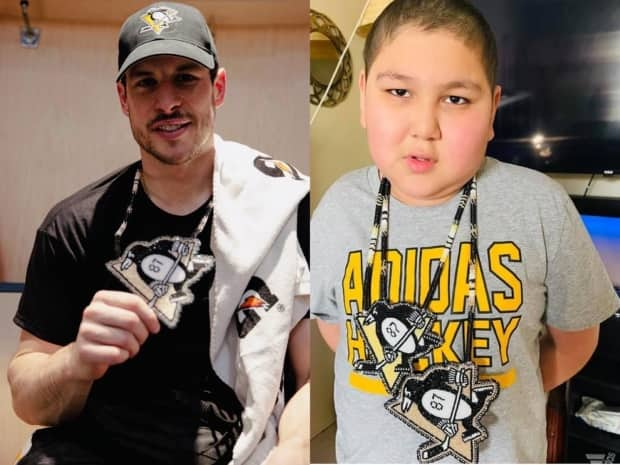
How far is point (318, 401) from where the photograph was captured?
4.19 feet

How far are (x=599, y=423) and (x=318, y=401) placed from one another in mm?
642

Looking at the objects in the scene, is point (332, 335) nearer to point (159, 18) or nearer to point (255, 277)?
point (255, 277)

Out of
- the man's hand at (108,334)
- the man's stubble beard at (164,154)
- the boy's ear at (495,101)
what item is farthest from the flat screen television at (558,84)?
the man's hand at (108,334)

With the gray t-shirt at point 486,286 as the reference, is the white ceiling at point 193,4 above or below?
above

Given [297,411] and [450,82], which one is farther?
[297,411]

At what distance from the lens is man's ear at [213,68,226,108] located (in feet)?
4.12

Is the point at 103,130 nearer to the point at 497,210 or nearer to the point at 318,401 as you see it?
the point at 318,401

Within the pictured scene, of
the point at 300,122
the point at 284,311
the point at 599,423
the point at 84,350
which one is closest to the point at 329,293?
the point at 284,311

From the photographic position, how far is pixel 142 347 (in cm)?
124

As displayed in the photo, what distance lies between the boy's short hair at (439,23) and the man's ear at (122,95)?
0.56 metres

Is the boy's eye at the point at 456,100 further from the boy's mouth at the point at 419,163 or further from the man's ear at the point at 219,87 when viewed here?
the man's ear at the point at 219,87

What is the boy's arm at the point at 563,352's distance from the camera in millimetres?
1220

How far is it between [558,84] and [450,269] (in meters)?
0.48

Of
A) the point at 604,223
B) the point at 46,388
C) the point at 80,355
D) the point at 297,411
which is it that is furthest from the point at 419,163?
the point at 46,388
